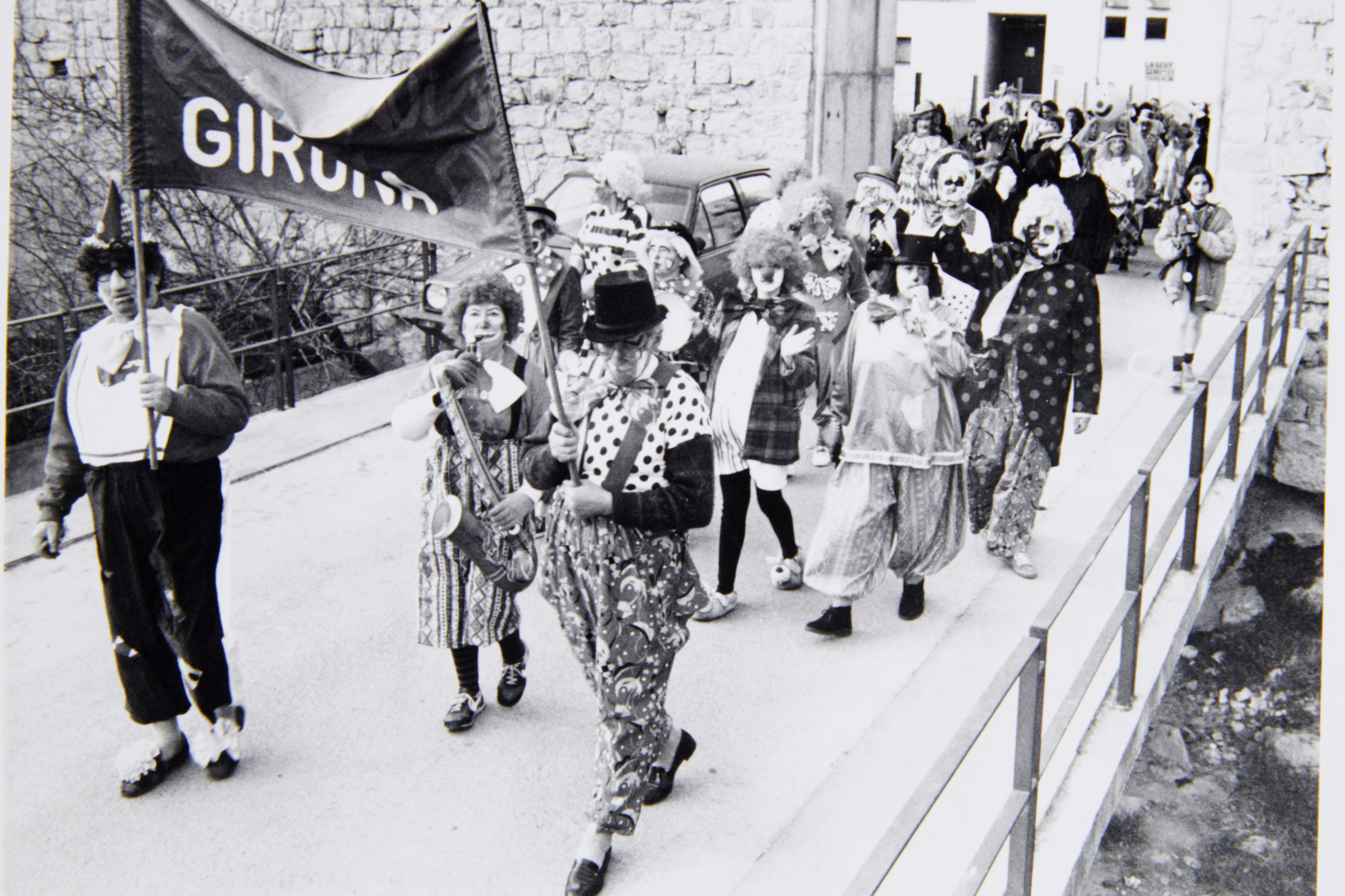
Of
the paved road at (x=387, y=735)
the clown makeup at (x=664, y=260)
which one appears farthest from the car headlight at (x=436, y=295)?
the clown makeup at (x=664, y=260)

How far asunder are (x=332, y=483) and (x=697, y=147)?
19.9 ft

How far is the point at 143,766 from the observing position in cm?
421

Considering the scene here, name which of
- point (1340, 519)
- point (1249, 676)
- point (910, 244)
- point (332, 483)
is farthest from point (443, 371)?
point (1249, 676)

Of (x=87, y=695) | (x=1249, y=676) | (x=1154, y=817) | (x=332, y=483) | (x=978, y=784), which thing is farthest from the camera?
(x=1249, y=676)

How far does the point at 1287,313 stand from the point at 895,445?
448 cm

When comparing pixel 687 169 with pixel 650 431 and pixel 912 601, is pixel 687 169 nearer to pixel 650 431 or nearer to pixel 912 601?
pixel 912 601

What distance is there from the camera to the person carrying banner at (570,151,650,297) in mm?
6363

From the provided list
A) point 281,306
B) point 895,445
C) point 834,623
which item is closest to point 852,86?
point 281,306

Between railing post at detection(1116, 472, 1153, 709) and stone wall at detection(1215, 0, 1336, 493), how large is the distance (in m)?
5.06

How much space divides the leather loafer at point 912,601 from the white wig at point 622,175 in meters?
2.47

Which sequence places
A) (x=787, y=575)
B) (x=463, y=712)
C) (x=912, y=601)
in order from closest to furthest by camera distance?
(x=463, y=712) < (x=912, y=601) < (x=787, y=575)

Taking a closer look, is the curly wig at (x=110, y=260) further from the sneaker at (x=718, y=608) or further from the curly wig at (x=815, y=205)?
the curly wig at (x=815, y=205)

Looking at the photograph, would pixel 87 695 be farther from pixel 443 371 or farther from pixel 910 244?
pixel 910 244

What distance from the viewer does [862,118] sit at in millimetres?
11305
